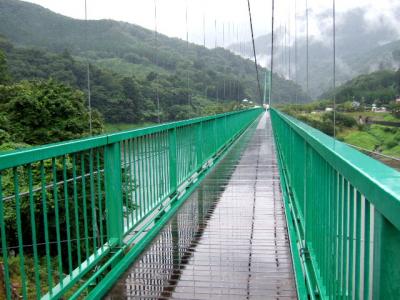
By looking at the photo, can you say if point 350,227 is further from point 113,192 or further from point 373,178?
point 113,192

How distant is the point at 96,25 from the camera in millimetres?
14211

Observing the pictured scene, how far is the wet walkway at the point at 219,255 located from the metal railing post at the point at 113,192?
0.29 m

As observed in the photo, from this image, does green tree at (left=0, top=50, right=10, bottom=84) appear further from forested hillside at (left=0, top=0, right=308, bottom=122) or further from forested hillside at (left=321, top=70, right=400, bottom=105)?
forested hillside at (left=321, top=70, right=400, bottom=105)

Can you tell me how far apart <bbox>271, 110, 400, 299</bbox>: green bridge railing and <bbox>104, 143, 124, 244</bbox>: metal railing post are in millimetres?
1226

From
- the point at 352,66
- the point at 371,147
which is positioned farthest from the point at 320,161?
the point at 352,66

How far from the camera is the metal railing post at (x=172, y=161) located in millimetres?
5039

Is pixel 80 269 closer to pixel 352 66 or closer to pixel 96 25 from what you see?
pixel 352 66

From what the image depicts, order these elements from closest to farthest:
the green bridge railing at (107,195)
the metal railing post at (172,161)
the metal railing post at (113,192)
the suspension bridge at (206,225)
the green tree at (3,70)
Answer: the suspension bridge at (206,225), the green bridge railing at (107,195), the metal railing post at (113,192), the metal railing post at (172,161), the green tree at (3,70)

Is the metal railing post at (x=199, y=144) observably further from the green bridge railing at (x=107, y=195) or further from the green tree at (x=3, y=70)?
the green tree at (x=3, y=70)

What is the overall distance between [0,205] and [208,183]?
5306 mm

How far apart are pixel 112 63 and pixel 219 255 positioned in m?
11.8

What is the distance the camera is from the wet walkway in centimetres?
285

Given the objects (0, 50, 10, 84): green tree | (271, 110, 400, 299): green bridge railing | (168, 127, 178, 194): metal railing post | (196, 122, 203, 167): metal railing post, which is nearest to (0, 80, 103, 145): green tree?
(0, 50, 10, 84): green tree

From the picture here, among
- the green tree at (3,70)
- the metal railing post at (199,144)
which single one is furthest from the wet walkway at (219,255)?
the green tree at (3,70)
